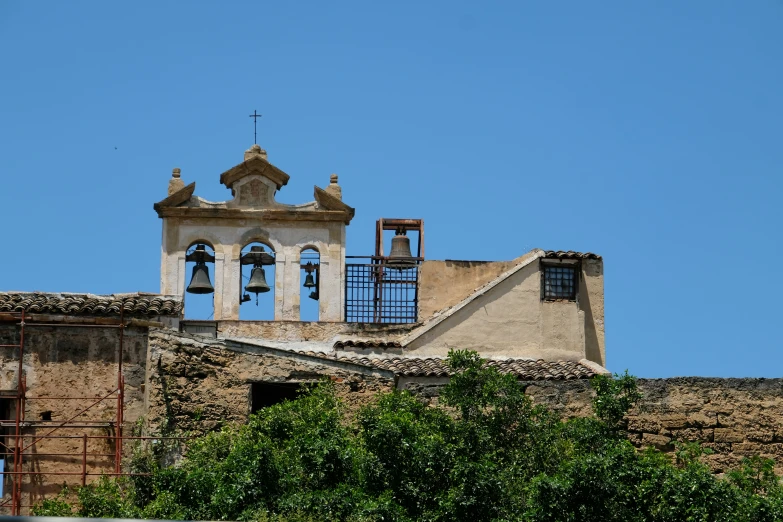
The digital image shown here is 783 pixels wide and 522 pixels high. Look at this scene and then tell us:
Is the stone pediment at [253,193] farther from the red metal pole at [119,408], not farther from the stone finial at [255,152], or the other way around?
the red metal pole at [119,408]

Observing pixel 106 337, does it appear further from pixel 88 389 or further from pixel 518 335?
pixel 518 335

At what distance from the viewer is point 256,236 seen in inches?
1407

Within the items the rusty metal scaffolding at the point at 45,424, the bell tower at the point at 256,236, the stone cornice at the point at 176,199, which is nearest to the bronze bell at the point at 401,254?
the bell tower at the point at 256,236

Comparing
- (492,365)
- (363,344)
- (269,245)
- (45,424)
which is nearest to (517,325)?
(363,344)

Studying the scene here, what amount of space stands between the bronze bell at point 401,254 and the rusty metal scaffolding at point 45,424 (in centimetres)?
901

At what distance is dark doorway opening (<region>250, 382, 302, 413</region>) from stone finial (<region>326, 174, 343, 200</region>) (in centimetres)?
861

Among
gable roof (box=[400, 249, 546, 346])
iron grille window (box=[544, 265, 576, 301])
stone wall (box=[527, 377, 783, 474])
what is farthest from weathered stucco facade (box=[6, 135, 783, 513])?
iron grille window (box=[544, 265, 576, 301])

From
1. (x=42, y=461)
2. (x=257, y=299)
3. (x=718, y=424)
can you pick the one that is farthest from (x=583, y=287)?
(x=42, y=461)

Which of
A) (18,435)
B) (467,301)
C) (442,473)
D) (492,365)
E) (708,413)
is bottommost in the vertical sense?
(442,473)

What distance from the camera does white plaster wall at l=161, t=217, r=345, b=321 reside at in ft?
116

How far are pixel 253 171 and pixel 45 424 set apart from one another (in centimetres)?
921

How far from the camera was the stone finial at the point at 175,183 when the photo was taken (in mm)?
35844

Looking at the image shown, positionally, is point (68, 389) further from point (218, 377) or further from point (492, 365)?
point (492, 365)

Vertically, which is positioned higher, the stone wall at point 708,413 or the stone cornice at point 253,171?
the stone cornice at point 253,171
